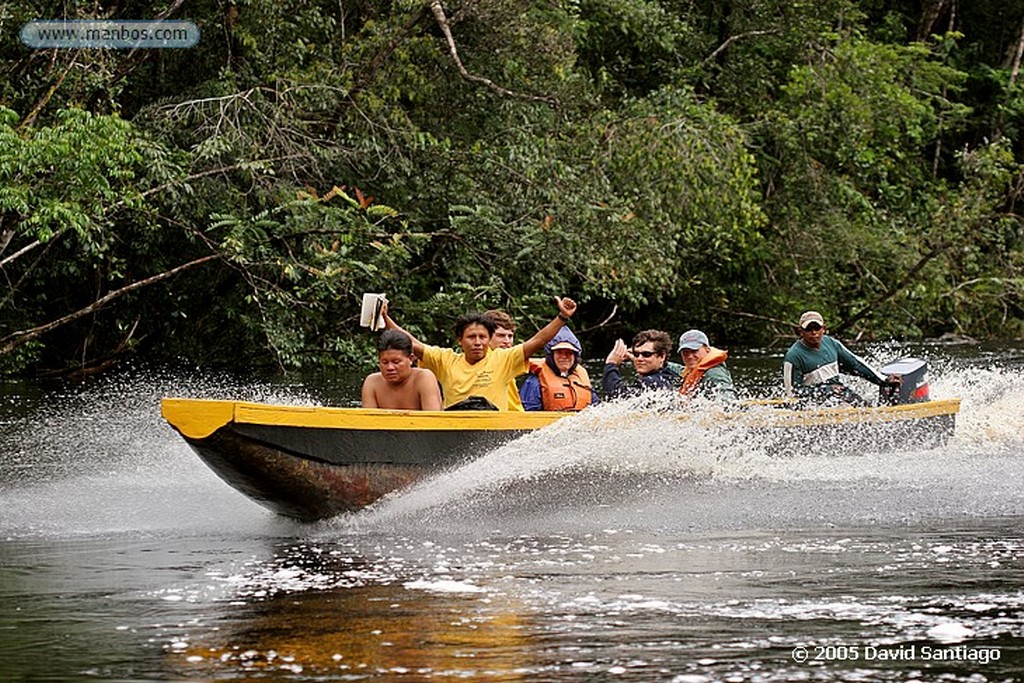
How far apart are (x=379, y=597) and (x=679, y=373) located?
4.15 metres

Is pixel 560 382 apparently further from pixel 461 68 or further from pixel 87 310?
pixel 461 68

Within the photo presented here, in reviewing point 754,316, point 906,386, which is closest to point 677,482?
point 906,386

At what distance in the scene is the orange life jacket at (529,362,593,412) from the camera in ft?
34.2

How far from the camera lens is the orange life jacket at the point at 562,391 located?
10414 mm

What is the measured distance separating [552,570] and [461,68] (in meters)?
13.2

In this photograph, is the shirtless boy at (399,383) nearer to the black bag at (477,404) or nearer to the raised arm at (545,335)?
the black bag at (477,404)

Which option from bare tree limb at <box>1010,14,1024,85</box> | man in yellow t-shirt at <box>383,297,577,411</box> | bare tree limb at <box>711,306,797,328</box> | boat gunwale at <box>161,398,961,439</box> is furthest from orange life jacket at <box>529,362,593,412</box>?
bare tree limb at <box>1010,14,1024,85</box>

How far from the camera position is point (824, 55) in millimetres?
27281

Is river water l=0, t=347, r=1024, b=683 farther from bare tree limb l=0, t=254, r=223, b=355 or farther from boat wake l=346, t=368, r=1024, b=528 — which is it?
bare tree limb l=0, t=254, r=223, b=355

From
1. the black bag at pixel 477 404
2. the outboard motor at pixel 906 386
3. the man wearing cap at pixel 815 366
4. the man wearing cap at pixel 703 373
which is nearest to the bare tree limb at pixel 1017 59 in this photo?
the outboard motor at pixel 906 386

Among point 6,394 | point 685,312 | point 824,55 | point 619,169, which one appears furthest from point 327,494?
point 824,55

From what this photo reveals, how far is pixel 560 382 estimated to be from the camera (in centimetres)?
1046

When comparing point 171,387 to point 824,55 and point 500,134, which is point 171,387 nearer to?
point 500,134

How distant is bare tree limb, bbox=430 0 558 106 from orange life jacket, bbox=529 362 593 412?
10.1 m
